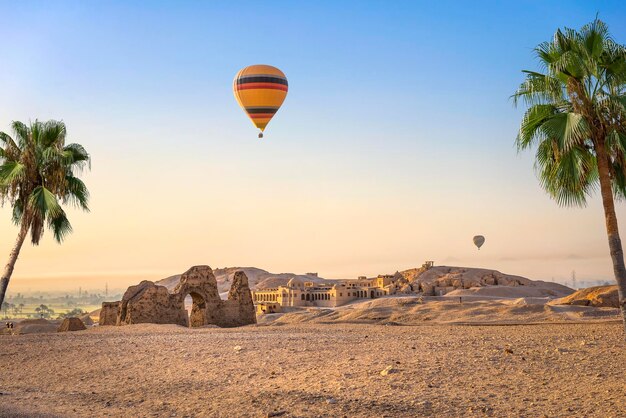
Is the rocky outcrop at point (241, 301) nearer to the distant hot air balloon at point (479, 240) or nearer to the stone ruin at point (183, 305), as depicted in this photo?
the stone ruin at point (183, 305)

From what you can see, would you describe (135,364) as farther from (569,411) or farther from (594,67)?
(594,67)

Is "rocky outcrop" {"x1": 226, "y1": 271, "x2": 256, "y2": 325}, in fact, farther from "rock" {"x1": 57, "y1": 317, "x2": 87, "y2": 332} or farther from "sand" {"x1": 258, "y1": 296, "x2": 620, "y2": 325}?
"rock" {"x1": 57, "y1": 317, "x2": 87, "y2": 332}

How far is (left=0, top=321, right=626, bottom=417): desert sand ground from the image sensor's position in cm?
1221

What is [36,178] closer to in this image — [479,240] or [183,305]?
[183,305]

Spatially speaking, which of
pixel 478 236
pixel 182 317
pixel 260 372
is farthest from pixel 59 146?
pixel 478 236

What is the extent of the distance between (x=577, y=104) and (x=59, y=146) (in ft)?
66.6

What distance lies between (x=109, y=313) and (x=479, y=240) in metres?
65.8

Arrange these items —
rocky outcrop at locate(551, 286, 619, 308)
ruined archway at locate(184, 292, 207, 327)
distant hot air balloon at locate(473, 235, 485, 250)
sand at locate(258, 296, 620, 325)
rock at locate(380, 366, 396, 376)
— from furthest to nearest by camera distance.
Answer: distant hot air balloon at locate(473, 235, 485, 250), rocky outcrop at locate(551, 286, 619, 308), sand at locate(258, 296, 620, 325), ruined archway at locate(184, 292, 207, 327), rock at locate(380, 366, 396, 376)

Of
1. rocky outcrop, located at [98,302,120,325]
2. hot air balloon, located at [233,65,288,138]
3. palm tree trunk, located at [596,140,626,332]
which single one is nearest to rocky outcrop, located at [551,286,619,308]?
hot air balloon, located at [233,65,288,138]

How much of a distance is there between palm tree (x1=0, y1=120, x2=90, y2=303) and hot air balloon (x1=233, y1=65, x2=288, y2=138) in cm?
1301

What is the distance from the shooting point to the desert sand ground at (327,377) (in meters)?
12.2

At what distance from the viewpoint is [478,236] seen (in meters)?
93.9

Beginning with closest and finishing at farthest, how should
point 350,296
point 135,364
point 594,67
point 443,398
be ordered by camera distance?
point 443,398, point 135,364, point 594,67, point 350,296

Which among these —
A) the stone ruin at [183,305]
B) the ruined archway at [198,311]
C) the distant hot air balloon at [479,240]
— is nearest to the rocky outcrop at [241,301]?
the stone ruin at [183,305]
